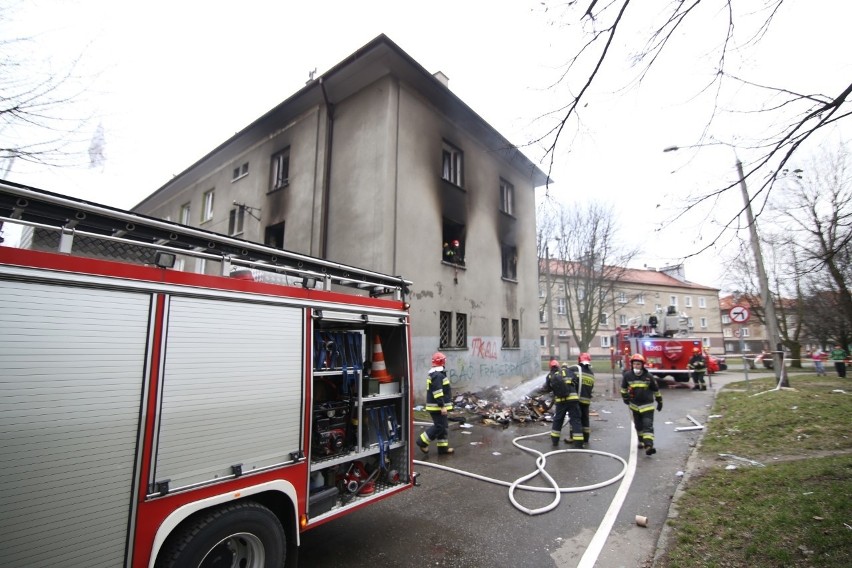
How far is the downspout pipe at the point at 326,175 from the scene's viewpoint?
39.3ft

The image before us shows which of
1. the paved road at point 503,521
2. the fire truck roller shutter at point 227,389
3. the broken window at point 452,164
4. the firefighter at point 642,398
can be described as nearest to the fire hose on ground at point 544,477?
the paved road at point 503,521

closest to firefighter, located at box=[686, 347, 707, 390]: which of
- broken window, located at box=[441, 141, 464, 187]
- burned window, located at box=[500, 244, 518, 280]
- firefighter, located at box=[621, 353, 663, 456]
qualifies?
burned window, located at box=[500, 244, 518, 280]

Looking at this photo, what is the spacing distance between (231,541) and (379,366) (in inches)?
83.0

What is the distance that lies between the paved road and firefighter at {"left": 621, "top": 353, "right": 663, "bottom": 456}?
350 millimetres

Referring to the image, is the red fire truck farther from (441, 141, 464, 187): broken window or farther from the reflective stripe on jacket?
(441, 141, 464, 187): broken window

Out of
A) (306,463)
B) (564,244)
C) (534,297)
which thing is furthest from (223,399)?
(564,244)

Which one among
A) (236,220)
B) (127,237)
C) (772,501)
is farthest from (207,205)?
(772,501)

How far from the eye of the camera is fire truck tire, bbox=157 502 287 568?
7.89 ft

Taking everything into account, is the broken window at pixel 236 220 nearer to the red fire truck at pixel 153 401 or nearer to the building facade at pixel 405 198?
the building facade at pixel 405 198

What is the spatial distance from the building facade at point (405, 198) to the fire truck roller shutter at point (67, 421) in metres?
8.36

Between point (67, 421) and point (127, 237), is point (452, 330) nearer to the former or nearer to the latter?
point (127, 237)

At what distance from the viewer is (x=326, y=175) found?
12383mm

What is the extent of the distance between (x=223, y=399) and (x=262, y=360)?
386 mm

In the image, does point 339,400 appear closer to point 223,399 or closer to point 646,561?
point 223,399
